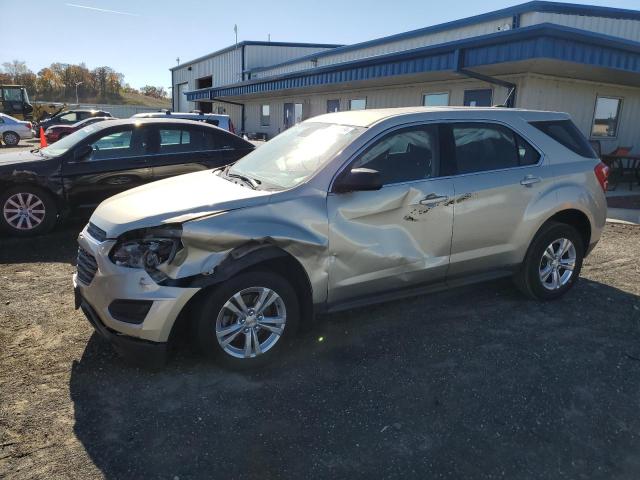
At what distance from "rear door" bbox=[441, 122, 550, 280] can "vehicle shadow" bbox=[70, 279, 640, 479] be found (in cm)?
65

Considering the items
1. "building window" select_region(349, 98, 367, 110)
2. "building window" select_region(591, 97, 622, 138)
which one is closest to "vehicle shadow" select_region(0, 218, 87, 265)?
"building window" select_region(349, 98, 367, 110)

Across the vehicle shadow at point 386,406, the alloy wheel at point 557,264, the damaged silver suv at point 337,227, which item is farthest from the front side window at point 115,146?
the alloy wheel at point 557,264

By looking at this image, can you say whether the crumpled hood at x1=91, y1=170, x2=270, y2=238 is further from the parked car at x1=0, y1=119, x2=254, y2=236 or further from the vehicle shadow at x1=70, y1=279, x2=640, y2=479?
the parked car at x1=0, y1=119, x2=254, y2=236

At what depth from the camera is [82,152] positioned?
667 centimetres

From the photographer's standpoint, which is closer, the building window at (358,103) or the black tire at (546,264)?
the black tire at (546,264)

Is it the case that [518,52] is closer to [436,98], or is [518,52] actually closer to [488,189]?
[436,98]

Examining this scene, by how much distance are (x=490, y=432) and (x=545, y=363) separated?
1.08 m

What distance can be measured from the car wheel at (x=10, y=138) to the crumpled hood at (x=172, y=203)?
24.1m

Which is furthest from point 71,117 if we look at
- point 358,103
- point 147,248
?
point 147,248

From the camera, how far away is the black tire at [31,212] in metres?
6.47

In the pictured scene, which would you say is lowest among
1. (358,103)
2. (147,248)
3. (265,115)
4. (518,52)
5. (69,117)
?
(147,248)

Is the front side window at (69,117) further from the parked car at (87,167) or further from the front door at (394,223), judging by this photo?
the front door at (394,223)

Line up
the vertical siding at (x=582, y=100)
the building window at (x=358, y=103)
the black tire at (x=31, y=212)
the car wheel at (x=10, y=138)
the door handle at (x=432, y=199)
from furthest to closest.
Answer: the car wheel at (x=10, y=138) < the building window at (x=358, y=103) < the vertical siding at (x=582, y=100) < the black tire at (x=31, y=212) < the door handle at (x=432, y=199)

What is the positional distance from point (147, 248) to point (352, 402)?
166 centimetres
